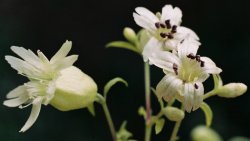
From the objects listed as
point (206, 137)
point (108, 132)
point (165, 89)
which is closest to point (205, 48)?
point (108, 132)

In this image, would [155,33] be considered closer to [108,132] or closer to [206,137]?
[206,137]

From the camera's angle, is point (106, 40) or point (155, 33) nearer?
point (155, 33)

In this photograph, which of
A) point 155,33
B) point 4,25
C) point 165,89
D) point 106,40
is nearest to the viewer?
point 165,89

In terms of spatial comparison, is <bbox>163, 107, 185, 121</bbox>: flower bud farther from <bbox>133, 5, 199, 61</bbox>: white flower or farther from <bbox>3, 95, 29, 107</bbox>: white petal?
<bbox>3, 95, 29, 107</bbox>: white petal

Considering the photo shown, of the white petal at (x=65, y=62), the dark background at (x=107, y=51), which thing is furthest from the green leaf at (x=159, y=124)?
the dark background at (x=107, y=51)

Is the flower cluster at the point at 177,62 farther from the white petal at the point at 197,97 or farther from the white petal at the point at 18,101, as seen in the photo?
the white petal at the point at 18,101

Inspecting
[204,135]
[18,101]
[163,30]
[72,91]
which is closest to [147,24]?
[163,30]
